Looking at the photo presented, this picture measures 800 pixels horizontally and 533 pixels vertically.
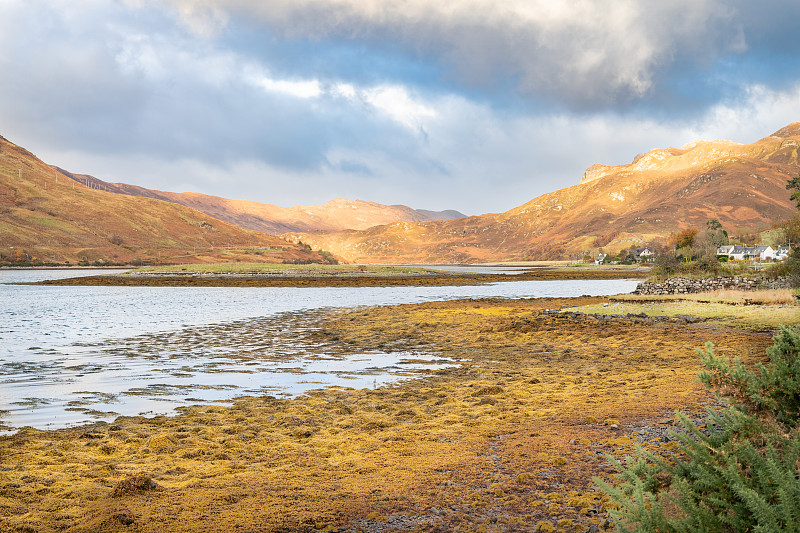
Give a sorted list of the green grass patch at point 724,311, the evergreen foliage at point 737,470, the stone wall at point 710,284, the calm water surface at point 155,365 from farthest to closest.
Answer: the stone wall at point 710,284 < the green grass patch at point 724,311 < the calm water surface at point 155,365 < the evergreen foliage at point 737,470

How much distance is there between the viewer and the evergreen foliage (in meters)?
3.82

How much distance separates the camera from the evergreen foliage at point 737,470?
3822 mm

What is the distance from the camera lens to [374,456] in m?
8.84

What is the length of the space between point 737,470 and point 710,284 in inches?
1682

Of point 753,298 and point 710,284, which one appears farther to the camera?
point 710,284

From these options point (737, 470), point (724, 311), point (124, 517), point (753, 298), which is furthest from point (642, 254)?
point (124, 517)

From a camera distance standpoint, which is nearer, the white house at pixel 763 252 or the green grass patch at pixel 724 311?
the green grass patch at pixel 724 311

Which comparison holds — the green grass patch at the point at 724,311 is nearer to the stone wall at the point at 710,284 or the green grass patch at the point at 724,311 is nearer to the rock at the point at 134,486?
the stone wall at the point at 710,284

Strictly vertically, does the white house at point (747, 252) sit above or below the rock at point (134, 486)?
above

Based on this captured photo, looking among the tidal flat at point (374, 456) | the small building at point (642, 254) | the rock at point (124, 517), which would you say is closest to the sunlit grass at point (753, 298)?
the tidal flat at point (374, 456)

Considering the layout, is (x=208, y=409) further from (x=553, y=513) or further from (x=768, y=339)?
(x=768, y=339)

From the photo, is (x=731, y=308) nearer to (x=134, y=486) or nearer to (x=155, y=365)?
(x=155, y=365)

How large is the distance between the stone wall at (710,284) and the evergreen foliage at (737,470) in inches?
1527

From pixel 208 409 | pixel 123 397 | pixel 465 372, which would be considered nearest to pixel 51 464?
pixel 208 409
